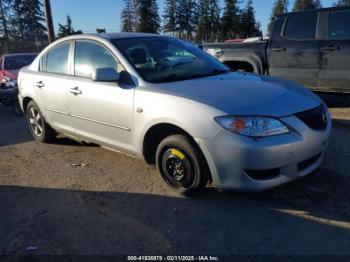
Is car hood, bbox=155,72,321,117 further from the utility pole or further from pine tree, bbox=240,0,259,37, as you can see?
pine tree, bbox=240,0,259,37

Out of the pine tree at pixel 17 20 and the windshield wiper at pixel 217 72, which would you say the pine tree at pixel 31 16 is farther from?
the windshield wiper at pixel 217 72

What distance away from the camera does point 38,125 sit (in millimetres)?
6461

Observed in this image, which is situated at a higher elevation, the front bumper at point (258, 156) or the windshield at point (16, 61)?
the windshield at point (16, 61)

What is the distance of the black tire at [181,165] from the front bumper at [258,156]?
150mm

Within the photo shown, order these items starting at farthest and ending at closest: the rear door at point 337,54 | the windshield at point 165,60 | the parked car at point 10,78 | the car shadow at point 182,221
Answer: the parked car at point 10,78 → the rear door at point 337,54 → the windshield at point 165,60 → the car shadow at point 182,221

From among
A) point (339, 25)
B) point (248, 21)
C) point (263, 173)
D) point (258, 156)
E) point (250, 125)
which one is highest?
point (248, 21)

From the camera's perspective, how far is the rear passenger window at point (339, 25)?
7320mm

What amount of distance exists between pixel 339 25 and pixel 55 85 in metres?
5.27

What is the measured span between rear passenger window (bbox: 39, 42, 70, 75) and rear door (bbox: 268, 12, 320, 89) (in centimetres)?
434

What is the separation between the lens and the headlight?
3.54 meters

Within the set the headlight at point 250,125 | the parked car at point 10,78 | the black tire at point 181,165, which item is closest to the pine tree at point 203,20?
the parked car at point 10,78

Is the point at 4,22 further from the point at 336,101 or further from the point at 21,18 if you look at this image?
the point at 336,101

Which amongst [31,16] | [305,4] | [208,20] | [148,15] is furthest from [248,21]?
[31,16]

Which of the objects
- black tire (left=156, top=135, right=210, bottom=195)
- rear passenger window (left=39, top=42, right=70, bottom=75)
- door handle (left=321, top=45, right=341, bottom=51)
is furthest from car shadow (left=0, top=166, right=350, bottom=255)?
door handle (left=321, top=45, right=341, bottom=51)
